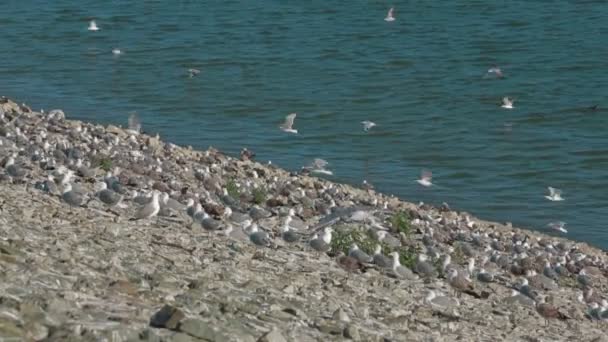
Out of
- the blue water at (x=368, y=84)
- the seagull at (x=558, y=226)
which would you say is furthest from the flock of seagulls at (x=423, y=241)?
the blue water at (x=368, y=84)

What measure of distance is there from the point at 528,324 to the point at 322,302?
7.21 ft

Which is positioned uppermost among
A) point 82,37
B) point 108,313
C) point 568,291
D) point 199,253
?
point 108,313

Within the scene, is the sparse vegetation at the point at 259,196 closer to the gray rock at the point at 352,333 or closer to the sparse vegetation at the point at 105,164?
the sparse vegetation at the point at 105,164

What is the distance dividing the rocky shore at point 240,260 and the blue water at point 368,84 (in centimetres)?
446

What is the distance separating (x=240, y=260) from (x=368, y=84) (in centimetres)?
1948

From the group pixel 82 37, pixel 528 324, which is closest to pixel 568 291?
pixel 528 324

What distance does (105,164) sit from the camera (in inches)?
558

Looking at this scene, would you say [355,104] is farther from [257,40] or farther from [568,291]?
[568,291]

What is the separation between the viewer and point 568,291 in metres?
12.7

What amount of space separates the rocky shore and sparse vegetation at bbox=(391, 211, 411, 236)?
0.07 feet

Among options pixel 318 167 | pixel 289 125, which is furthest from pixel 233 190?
pixel 289 125

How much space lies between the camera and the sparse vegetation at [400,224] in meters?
14.0

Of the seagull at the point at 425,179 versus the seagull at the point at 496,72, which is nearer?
the seagull at the point at 425,179

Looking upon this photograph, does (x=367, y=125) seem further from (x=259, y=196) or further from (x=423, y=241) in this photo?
(x=423, y=241)
